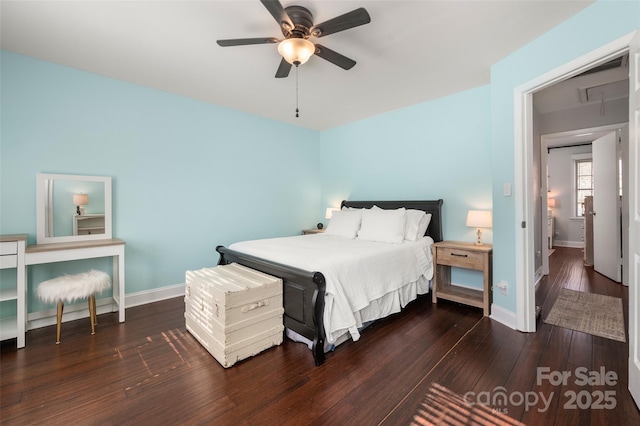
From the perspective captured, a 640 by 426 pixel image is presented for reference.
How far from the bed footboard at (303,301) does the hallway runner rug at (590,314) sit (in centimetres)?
226

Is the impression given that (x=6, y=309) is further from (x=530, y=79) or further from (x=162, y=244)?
(x=530, y=79)

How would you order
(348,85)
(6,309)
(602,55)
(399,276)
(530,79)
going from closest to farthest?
(602,55)
(530,79)
(6,309)
(399,276)
(348,85)

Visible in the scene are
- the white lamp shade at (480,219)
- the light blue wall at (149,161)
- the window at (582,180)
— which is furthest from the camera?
the window at (582,180)

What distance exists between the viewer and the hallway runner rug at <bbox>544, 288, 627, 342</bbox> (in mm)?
2396

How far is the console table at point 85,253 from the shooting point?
2348mm

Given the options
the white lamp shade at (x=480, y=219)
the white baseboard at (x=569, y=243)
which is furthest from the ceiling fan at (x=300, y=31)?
the white baseboard at (x=569, y=243)

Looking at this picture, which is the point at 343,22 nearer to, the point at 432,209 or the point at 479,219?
the point at 479,219

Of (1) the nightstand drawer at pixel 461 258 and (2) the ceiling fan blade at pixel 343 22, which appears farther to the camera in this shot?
(1) the nightstand drawer at pixel 461 258

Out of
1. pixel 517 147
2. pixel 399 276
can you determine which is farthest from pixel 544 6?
pixel 399 276

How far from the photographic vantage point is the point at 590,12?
1.87 meters

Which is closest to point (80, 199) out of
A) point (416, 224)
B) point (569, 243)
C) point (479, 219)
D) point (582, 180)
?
point (416, 224)

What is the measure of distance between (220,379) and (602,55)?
332 cm

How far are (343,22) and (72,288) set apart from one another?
3.03 meters

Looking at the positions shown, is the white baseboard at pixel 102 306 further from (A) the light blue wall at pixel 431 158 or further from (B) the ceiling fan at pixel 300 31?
(A) the light blue wall at pixel 431 158
